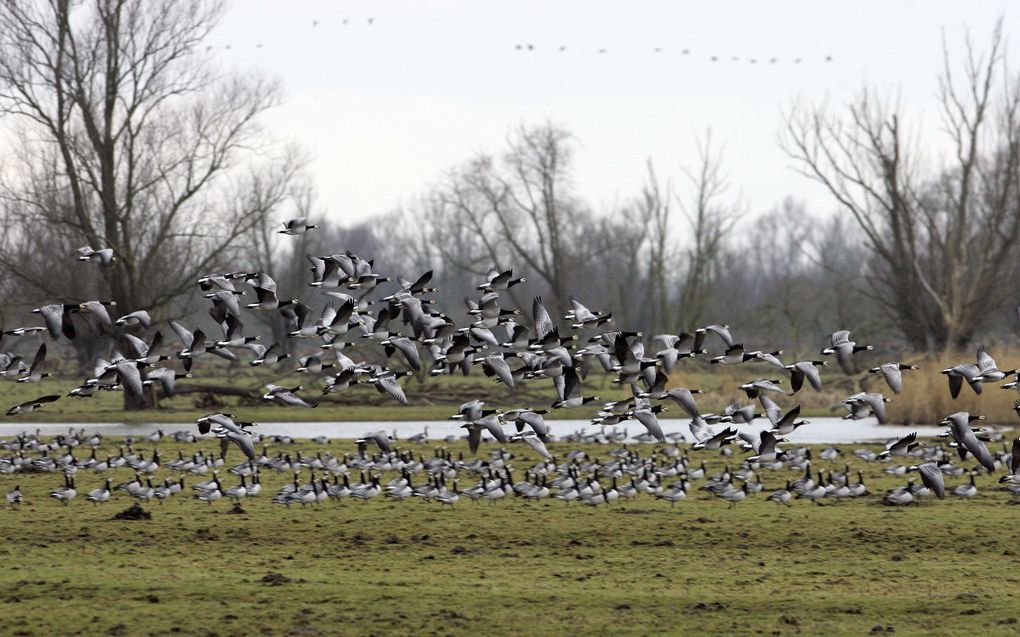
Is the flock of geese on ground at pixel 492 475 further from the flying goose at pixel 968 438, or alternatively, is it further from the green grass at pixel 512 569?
the green grass at pixel 512 569

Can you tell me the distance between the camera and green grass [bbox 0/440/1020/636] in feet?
42.4

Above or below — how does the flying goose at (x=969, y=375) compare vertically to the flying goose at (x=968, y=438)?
above

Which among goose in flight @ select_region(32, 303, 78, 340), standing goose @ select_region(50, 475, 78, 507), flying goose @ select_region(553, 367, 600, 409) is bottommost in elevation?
standing goose @ select_region(50, 475, 78, 507)

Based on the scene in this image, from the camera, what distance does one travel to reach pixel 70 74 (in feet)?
153

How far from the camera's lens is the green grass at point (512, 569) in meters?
12.9

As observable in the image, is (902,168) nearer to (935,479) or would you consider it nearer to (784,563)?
(935,479)

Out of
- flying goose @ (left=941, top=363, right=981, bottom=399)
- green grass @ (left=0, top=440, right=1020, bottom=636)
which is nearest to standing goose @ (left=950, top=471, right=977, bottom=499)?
green grass @ (left=0, top=440, right=1020, bottom=636)

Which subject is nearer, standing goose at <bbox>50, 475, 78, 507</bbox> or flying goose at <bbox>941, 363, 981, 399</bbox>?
flying goose at <bbox>941, 363, 981, 399</bbox>

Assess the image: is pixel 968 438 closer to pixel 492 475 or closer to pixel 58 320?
pixel 492 475

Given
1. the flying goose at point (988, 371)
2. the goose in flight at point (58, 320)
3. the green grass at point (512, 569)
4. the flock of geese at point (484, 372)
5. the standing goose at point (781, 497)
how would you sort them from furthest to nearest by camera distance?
the standing goose at point (781, 497) → the flying goose at point (988, 371) → the flock of geese at point (484, 372) → the goose in flight at point (58, 320) → the green grass at point (512, 569)

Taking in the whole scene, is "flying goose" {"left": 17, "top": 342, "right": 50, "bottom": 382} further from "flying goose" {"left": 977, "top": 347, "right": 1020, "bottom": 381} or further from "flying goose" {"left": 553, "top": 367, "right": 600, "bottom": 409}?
"flying goose" {"left": 977, "top": 347, "right": 1020, "bottom": 381}

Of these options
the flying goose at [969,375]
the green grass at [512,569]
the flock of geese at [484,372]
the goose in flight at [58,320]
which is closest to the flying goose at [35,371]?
the flock of geese at [484,372]

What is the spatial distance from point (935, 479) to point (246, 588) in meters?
10.7

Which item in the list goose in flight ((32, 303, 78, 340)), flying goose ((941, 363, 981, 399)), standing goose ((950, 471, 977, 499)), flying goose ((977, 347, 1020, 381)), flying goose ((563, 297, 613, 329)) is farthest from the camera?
standing goose ((950, 471, 977, 499))
